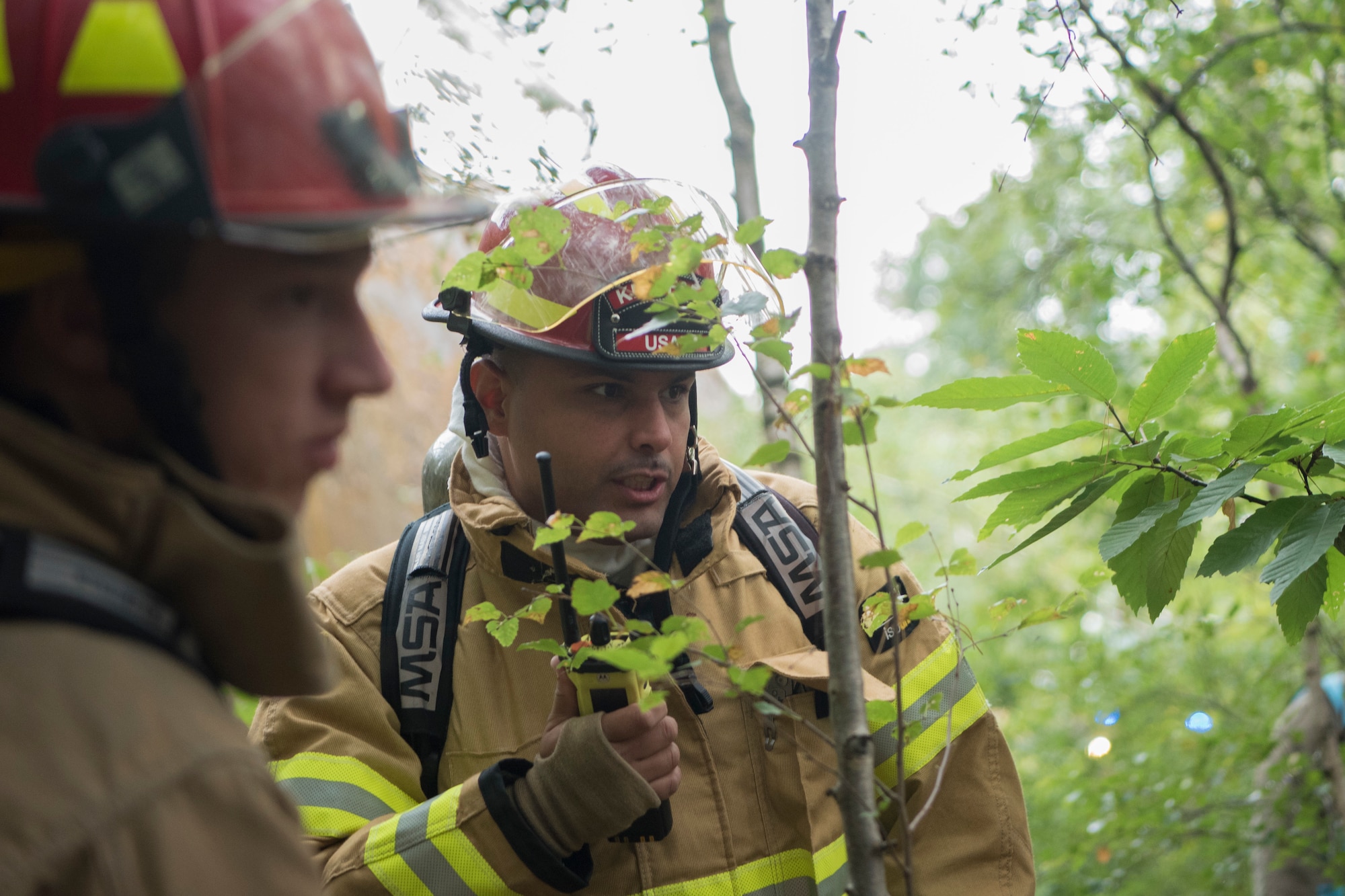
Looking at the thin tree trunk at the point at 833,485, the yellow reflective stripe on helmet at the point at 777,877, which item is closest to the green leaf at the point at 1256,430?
the thin tree trunk at the point at 833,485

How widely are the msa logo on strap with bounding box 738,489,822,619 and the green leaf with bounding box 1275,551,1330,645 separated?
0.88 metres

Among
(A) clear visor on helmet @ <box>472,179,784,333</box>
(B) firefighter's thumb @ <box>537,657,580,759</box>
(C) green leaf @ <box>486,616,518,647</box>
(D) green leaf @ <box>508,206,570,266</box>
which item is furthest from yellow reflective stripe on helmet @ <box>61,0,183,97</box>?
(B) firefighter's thumb @ <box>537,657,580,759</box>

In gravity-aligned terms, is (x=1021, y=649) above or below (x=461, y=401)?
below

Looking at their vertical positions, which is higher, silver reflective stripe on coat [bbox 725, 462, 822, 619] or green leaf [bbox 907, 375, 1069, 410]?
green leaf [bbox 907, 375, 1069, 410]

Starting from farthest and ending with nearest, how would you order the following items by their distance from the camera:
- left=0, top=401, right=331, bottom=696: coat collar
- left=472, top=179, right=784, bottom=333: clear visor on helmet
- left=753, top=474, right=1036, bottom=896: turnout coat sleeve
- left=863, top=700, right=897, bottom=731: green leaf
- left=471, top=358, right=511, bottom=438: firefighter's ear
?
left=471, top=358, right=511, bottom=438: firefighter's ear < left=753, top=474, right=1036, bottom=896: turnout coat sleeve < left=472, top=179, right=784, bottom=333: clear visor on helmet < left=863, top=700, right=897, bottom=731: green leaf < left=0, top=401, right=331, bottom=696: coat collar

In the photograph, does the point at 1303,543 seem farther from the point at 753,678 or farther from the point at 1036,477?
the point at 753,678

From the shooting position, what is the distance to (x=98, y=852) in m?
0.86

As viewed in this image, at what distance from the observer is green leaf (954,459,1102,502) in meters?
1.73

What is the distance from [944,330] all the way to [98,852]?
13.3 m

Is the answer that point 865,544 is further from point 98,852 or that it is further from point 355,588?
point 98,852

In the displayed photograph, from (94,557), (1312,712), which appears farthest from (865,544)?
(1312,712)

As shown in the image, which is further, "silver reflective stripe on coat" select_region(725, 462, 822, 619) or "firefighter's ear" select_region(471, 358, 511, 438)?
"firefighter's ear" select_region(471, 358, 511, 438)

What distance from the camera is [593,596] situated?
1.48m

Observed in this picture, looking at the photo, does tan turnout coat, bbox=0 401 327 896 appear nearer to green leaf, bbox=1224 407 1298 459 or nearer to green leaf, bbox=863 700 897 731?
green leaf, bbox=863 700 897 731
